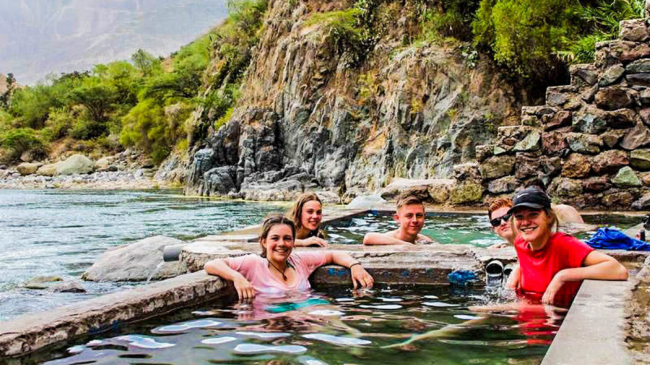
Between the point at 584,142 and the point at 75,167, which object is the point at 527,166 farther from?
the point at 75,167

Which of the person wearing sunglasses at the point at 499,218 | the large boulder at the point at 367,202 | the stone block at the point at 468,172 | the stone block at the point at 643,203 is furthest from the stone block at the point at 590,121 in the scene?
the person wearing sunglasses at the point at 499,218

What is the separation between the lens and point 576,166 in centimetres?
1314

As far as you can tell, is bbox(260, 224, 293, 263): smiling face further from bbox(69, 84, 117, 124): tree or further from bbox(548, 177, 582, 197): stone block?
bbox(69, 84, 117, 124): tree

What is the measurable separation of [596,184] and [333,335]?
10814mm

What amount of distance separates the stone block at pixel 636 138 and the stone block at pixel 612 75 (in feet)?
3.62

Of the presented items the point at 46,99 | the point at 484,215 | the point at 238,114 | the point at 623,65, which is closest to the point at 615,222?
the point at 484,215

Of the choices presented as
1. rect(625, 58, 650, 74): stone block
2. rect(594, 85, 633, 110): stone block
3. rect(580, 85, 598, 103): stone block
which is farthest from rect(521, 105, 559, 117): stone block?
rect(625, 58, 650, 74): stone block

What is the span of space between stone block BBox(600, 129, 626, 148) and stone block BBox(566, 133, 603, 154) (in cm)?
10

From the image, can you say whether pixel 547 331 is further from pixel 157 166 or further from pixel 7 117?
pixel 7 117

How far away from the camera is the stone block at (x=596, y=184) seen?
12.9m

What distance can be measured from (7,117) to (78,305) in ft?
297

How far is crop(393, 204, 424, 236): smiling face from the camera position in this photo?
263 inches

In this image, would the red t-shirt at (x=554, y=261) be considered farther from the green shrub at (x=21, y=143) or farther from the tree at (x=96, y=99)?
the tree at (x=96, y=99)

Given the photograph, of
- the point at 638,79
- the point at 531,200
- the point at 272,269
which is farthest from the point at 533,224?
the point at 638,79
